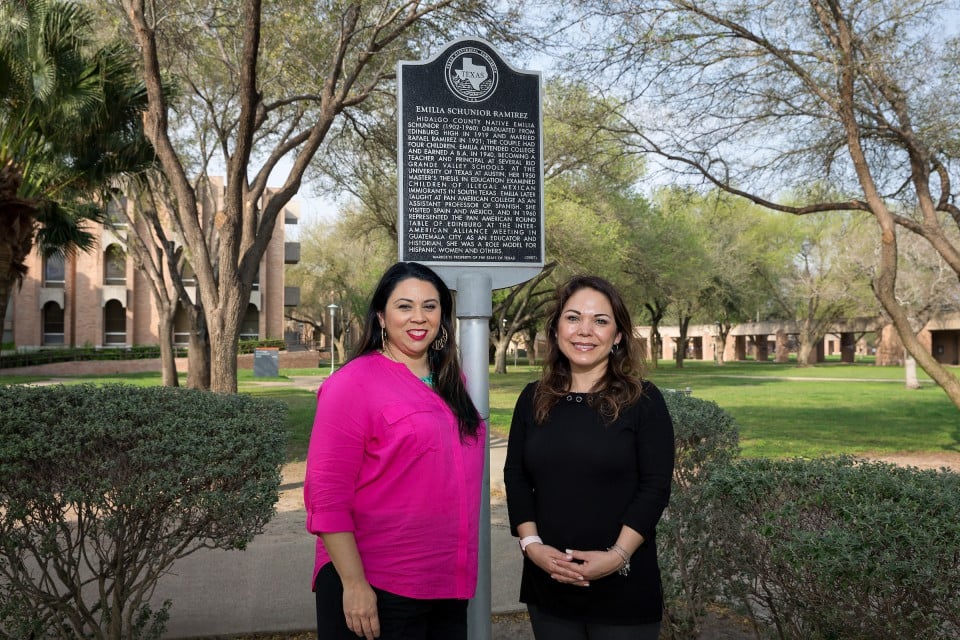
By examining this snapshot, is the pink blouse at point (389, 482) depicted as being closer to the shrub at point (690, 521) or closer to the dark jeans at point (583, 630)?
the dark jeans at point (583, 630)

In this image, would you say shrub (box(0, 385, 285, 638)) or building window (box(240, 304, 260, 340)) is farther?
building window (box(240, 304, 260, 340))

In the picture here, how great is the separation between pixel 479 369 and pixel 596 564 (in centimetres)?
168

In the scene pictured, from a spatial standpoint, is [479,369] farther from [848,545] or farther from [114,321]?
[114,321]

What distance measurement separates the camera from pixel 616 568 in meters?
2.46

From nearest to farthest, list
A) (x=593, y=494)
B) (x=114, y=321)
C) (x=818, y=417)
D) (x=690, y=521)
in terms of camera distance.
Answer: (x=593, y=494) < (x=690, y=521) < (x=818, y=417) < (x=114, y=321)

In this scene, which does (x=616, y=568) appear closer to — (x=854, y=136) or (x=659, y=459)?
(x=659, y=459)

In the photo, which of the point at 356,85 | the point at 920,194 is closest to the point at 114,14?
the point at 356,85

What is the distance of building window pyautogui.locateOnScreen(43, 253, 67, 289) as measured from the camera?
4128 centimetres

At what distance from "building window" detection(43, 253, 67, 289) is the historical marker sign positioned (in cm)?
4296

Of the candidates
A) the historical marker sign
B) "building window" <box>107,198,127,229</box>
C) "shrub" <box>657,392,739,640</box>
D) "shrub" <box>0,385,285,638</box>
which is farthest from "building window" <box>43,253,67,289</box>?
"shrub" <box>657,392,739,640</box>

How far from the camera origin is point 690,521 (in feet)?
13.1

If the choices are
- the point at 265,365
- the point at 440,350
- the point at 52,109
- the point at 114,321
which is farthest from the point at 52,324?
the point at 440,350

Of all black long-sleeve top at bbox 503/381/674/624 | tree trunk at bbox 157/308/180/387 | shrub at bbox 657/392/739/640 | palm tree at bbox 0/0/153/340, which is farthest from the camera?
tree trunk at bbox 157/308/180/387

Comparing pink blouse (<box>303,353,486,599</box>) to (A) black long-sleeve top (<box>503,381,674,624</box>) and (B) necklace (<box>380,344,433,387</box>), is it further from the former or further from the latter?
(A) black long-sleeve top (<box>503,381,674,624</box>)
